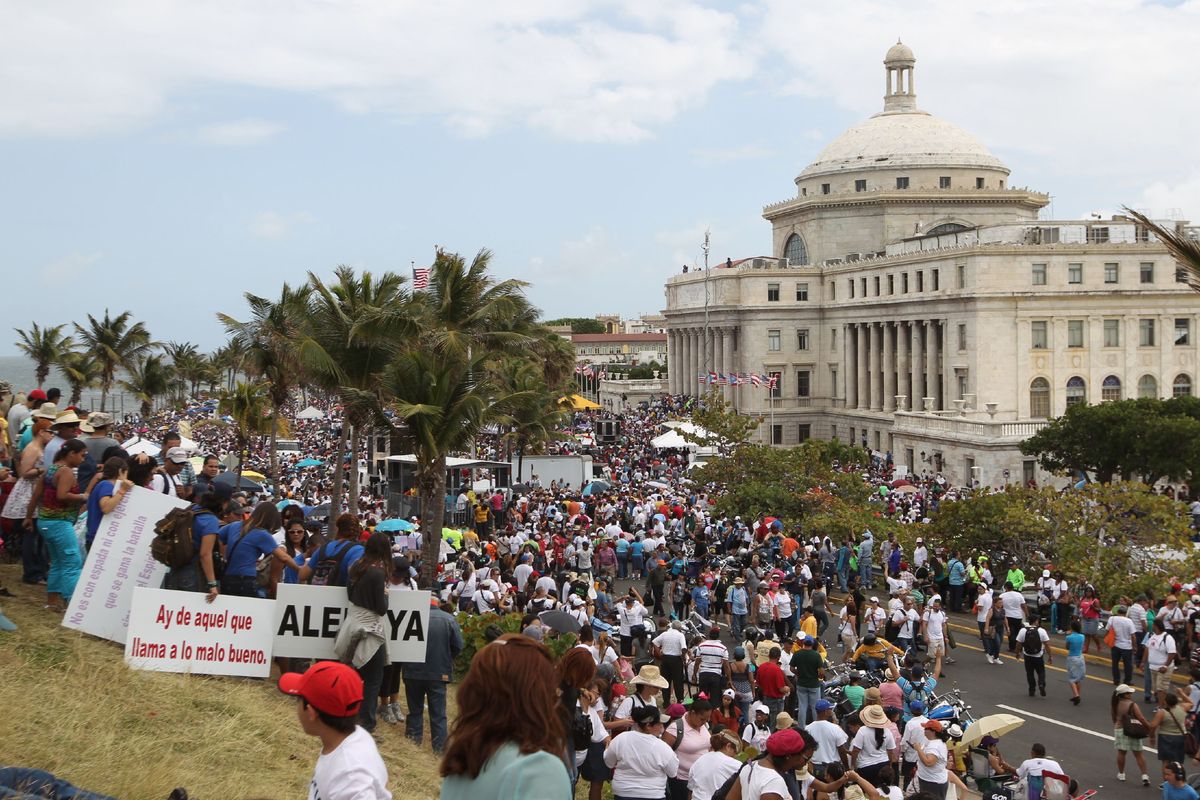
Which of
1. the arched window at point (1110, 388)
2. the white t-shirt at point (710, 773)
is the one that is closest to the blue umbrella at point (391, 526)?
the white t-shirt at point (710, 773)

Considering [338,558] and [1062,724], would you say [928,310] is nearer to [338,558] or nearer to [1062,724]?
[1062,724]

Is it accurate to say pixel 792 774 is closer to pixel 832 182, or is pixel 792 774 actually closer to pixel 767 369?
pixel 767 369

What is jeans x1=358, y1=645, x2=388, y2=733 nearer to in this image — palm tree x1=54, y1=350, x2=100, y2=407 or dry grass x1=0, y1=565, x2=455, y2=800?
dry grass x1=0, y1=565, x2=455, y2=800

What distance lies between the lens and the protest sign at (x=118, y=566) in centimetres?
1112

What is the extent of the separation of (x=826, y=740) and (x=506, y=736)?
8504 millimetres

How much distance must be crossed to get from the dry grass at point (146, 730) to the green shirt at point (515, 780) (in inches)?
182

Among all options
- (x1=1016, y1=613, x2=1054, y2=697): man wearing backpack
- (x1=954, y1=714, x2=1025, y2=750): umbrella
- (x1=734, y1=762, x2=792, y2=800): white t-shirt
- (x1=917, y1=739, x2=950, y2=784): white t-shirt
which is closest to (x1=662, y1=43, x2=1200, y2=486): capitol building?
(x1=1016, y1=613, x2=1054, y2=697): man wearing backpack

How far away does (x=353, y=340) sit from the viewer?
84.7 feet

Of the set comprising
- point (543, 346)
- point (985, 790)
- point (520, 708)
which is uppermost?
point (543, 346)

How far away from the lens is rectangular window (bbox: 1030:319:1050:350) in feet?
218

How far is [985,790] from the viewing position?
12.8 metres

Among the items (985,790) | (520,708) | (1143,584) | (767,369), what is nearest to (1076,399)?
(767,369)

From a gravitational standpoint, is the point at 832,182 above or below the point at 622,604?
above

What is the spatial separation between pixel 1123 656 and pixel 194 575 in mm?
14880
